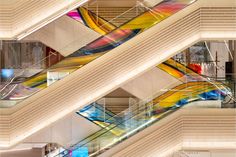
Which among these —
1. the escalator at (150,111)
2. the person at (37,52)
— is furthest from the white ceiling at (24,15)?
the person at (37,52)

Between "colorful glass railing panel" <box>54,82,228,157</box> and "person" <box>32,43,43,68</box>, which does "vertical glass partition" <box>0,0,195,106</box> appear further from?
"person" <box>32,43,43,68</box>

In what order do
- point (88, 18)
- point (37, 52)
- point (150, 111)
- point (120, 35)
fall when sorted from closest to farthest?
point (120, 35)
point (150, 111)
point (88, 18)
point (37, 52)

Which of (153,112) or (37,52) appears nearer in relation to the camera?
(153,112)

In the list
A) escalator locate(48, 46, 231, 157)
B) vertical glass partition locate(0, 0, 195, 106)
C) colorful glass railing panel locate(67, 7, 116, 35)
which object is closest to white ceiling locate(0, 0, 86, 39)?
vertical glass partition locate(0, 0, 195, 106)

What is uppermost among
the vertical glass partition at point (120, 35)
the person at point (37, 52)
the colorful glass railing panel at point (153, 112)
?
the person at point (37, 52)

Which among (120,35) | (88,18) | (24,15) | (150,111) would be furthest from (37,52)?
(150,111)

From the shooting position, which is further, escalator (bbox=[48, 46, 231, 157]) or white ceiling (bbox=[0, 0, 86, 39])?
escalator (bbox=[48, 46, 231, 157])

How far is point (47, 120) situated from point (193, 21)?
2789mm

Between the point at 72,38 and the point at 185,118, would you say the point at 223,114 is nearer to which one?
the point at 185,118

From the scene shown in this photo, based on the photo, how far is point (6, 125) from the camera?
Result: 8.50 m

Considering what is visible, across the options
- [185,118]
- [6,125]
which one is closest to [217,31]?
[185,118]

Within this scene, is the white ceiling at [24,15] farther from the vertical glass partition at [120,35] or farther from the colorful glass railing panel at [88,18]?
the colorful glass railing panel at [88,18]

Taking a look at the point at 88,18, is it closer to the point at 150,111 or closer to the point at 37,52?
the point at 37,52

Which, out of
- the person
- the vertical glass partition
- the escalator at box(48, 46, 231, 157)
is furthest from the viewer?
the person
